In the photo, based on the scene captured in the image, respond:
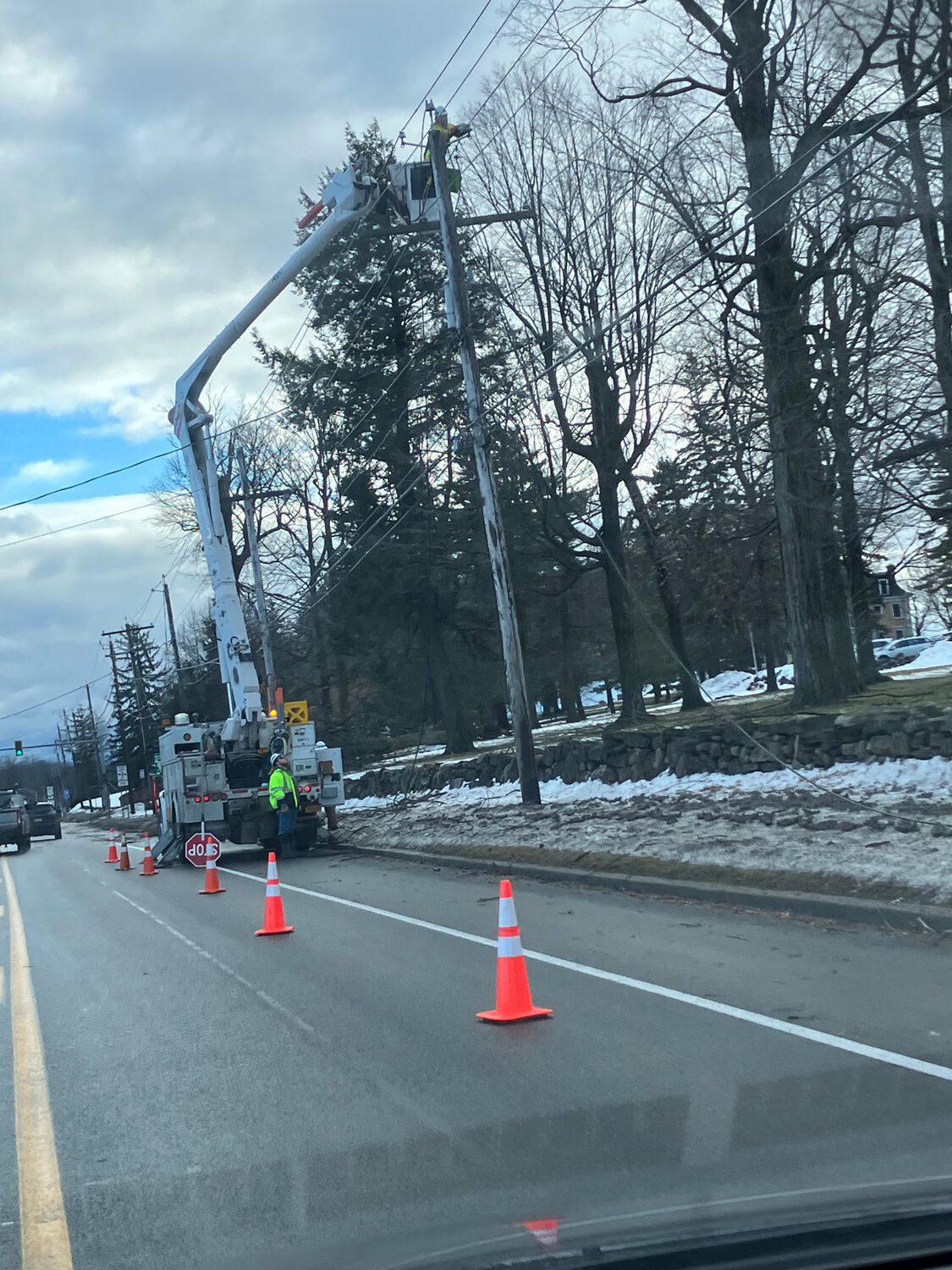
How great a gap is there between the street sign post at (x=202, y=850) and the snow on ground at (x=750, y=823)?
3.05 m

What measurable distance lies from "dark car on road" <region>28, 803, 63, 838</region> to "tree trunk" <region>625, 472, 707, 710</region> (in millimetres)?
31762

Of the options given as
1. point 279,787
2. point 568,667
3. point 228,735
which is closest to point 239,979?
point 279,787

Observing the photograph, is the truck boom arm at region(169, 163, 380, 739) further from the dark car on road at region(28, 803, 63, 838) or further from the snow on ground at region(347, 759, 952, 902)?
the dark car on road at region(28, 803, 63, 838)

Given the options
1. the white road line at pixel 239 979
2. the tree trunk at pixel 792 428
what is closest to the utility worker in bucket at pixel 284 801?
the white road line at pixel 239 979

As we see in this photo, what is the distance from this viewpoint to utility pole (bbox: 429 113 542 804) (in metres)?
19.7

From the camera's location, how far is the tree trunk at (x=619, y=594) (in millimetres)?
30297

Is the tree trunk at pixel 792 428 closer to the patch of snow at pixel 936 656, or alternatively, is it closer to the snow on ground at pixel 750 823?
the snow on ground at pixel 750 823

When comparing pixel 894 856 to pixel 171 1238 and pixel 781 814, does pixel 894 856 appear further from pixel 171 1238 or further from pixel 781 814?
pixel 171 1238

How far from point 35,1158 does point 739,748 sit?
15.0 metres

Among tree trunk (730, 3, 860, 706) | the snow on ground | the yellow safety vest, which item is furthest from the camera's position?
the yellow safety vest

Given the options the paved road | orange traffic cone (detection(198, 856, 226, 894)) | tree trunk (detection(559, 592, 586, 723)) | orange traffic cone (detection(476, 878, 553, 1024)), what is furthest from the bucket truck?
orange traffic cone (detection(476, 878, 553, 1024))

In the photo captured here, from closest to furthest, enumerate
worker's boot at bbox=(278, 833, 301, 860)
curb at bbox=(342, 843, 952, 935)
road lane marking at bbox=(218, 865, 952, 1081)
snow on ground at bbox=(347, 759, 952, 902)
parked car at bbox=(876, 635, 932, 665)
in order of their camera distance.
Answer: road lane marking at bbox=(218, 865, 952, 1081), curb at bbox=(342, 843, 952, 935), snow on ground at bbox=(347, 759, 952, 902), worker's boot at bbox=(278, 833, 301, 860), parked car at bbox=(876, 635, 932, 665)

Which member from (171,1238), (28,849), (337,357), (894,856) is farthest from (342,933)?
(28,849)

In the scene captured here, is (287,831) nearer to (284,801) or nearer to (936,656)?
(284,801)
